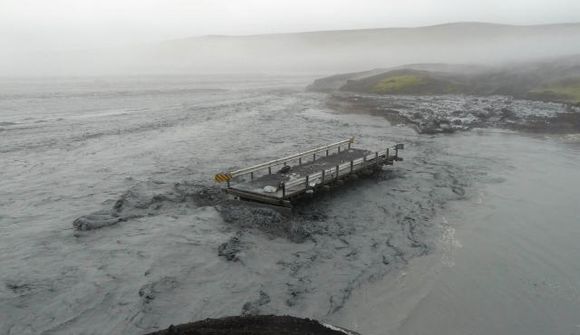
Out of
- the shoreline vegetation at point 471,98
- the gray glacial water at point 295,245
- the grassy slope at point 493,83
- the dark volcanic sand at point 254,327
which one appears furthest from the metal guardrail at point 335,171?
the grassy slope at point 493,83

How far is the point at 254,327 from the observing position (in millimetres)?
11883

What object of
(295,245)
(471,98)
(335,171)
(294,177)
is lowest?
(295,245)

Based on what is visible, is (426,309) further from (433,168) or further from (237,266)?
(433,168)

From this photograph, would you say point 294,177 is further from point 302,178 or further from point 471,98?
point 471,98

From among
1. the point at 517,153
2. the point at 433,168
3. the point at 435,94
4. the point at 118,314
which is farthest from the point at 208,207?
the point at 435,94

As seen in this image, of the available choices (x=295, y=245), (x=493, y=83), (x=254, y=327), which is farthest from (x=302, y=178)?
(x=493, y=83)

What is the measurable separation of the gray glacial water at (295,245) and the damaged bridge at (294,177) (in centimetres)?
97

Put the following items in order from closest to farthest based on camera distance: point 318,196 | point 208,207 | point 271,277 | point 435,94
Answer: point 271,277, point 208,207, point 318,196, point 435,94

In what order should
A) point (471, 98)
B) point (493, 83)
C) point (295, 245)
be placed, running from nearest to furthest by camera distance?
point (295, 245) → point (471, 98) → point (493, 83)

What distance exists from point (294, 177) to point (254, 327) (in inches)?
539

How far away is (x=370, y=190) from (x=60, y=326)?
59.5 feet

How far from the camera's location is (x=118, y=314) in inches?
549

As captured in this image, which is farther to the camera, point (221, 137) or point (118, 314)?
point (221, 137)

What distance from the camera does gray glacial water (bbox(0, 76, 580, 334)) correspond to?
559 inches
